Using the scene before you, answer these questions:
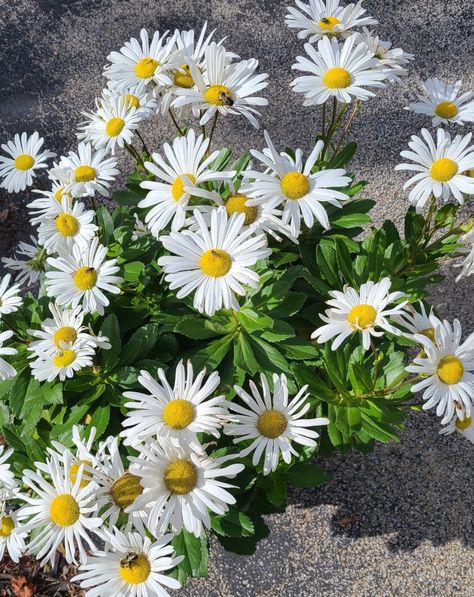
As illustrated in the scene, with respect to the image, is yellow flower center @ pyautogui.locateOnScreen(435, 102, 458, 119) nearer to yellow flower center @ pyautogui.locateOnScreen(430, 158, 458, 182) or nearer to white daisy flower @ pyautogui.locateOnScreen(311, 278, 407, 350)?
yellow flower center @ pyautogui.locateOnScreen(430, 158, 458, 182)

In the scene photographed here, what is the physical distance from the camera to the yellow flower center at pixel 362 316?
5.10ft

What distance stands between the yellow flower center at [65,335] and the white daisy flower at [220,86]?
67cm

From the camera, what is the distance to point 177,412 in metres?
1.43

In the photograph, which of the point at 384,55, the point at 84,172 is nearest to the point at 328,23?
the point at 384,55

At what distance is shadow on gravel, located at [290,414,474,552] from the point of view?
2367 mm

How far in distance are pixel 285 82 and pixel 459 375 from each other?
255 centimetres

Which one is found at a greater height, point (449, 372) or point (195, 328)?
point (195, 328)

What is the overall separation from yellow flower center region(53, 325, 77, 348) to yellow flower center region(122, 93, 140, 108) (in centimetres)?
72

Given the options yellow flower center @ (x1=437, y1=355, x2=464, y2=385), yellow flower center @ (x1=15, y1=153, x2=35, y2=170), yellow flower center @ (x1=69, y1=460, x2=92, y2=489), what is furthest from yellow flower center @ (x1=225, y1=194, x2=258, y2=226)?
yellow flower center @ (x1=15, y1=153, x2=35, y2=170)

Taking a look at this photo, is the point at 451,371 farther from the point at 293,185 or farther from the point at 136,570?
the point at 136,570

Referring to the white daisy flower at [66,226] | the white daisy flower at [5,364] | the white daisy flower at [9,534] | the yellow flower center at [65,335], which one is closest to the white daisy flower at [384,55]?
the white daisy flower at [66,226]

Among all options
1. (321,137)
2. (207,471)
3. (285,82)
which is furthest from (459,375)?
(285,82)

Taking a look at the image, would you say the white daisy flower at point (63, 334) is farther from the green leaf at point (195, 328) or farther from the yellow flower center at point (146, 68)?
the yellow flower center at point (146, 68)

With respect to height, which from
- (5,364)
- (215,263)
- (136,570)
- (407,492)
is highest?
(215,263)
